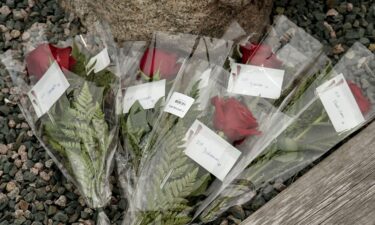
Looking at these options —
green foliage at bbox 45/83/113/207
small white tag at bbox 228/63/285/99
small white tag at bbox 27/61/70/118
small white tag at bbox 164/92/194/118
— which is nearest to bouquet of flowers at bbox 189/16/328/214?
small white tag at bbox 228/63/285/99

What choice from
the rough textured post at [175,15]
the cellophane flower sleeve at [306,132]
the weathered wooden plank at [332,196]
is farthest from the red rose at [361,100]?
the rough textured post at [175,15]

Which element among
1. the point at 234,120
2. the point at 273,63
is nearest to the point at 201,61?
the point at 273,63

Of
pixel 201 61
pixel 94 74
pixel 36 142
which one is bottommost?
pixel 36 142

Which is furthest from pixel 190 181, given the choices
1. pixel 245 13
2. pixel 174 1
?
pixel 245 13

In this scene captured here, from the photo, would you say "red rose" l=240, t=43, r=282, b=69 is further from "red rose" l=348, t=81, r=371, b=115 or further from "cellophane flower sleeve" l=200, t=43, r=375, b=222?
"red rose" l=348, t=81, r=371, b=115

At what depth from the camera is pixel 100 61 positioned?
2395 millimetres

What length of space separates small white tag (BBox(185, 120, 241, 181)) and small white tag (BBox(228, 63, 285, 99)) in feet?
0.66

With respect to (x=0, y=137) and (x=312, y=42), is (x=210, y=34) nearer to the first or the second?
(x=312, y=42)

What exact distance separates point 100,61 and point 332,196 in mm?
946

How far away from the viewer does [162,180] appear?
6.82 ft

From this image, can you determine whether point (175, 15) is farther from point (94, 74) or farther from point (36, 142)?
point (36, 142)

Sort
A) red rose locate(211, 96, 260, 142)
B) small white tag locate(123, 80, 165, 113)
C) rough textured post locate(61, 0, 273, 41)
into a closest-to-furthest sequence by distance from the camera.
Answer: red rose locate(211, 96, 260, 142)
small white tag locate(123, 80, 165, 113)
rough textured post locate(61, 0, 273, 41)

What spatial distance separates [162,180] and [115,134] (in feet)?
0.94

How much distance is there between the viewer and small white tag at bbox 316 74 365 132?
2205mm
